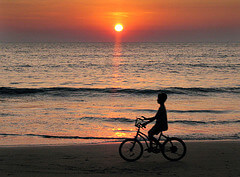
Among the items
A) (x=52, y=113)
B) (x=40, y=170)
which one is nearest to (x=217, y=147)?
(x=40, y=170)

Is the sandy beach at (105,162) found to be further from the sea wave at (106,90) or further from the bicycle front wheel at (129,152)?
the sea wave at (106,90)

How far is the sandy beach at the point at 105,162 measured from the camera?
7.10 metres

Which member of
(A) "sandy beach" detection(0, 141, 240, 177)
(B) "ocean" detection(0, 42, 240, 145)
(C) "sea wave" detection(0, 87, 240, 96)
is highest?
(C) "sea wave" detection(0, 87, 240, 96)

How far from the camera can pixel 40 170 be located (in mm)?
7277

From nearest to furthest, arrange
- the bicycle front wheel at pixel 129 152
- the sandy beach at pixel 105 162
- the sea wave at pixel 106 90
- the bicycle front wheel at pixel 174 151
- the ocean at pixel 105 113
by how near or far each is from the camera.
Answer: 1. the sandy beach at pixel 105 162
2. the bicycle front wheel at pixel 174 151
3. the bicycle front wheel at pixel 129 152
4. the ocean at pixel 105 113
5. the sea wave at pixel 106 90

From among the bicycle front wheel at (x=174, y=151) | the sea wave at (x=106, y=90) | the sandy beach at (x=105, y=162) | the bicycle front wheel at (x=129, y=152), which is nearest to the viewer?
the sandy beach at (x=105, y=162)

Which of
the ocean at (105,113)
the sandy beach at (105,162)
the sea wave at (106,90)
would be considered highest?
the sea wave at (106,90)

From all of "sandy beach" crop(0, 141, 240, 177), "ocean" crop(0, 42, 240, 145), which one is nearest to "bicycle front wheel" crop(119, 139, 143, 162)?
"sandy beach" crop(0, 141, 240, 177)

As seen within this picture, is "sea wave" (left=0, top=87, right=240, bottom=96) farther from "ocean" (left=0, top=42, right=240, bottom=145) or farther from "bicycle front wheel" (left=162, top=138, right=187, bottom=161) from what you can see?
"bicycle front wheel" (left=162, top=138, right=187, bottom=161)

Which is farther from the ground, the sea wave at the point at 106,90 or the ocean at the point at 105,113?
the sea wave at the point at 106,90

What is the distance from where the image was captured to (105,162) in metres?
7.99

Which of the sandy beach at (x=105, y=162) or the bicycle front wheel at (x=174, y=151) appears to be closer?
the sandy beach at (x=105, y=162)

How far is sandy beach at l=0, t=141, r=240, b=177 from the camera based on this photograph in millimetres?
7102

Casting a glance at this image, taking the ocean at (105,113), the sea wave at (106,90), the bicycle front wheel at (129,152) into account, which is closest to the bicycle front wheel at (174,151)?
the bicycle front wheel at (129,152)
